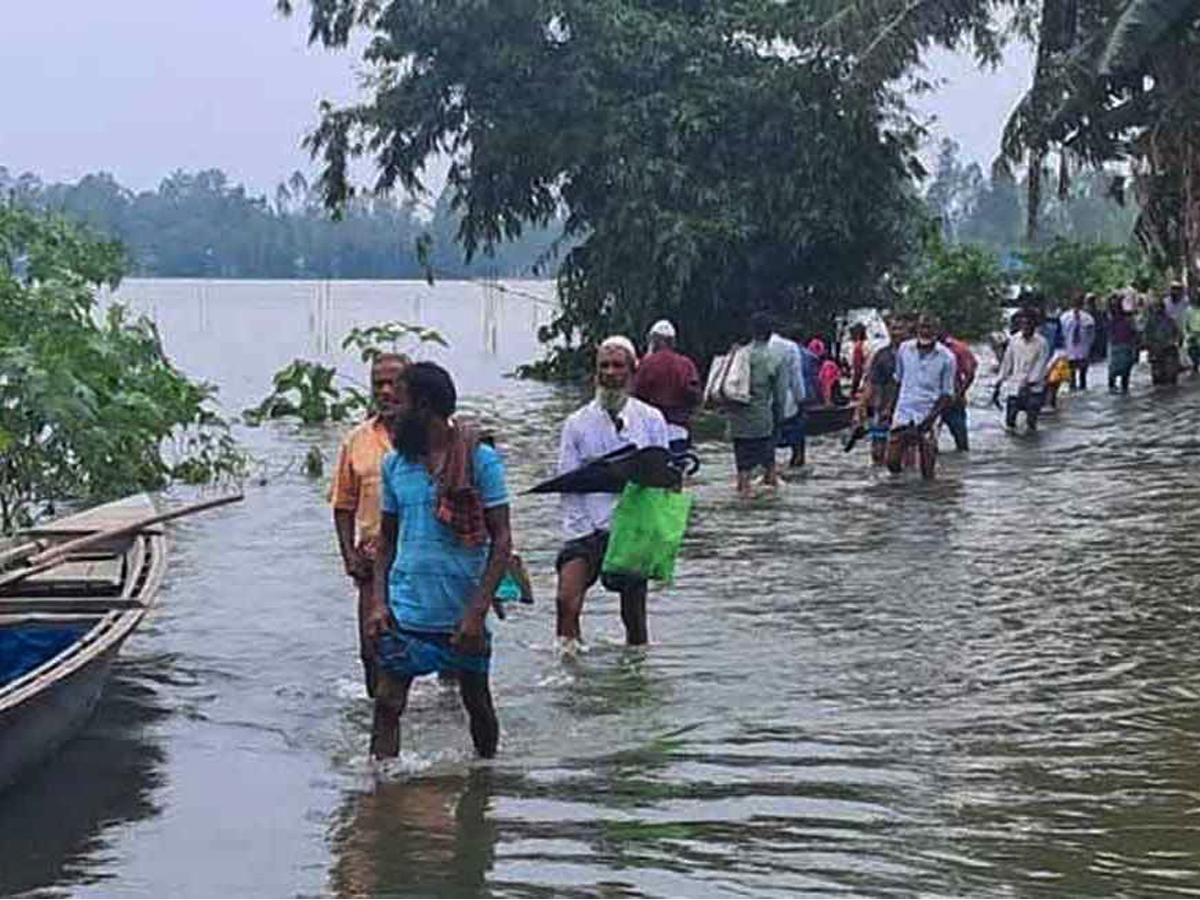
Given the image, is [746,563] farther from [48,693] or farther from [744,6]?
[744,6]

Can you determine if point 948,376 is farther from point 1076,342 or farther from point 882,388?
point 1076,342

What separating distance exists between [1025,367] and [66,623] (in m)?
16.2

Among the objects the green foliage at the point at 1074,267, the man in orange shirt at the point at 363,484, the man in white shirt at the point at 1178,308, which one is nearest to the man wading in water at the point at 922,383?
the man in orange shirt at the point at 363,484

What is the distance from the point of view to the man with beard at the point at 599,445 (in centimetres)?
1018

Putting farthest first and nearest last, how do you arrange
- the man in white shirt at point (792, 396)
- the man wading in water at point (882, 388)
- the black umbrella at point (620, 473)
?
the man wading in water at point (882, 388) < the man in white shirt at point (792, 396) < the black umbrella at point (620, 473)

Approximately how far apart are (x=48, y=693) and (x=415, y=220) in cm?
3373

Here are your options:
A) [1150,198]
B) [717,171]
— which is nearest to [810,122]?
[717,171]

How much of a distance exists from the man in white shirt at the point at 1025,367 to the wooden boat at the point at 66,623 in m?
13.7

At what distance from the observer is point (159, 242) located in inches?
5344

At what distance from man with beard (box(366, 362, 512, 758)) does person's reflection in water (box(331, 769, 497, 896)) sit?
1.68 feet

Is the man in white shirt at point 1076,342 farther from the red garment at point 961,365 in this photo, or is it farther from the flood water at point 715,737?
the flood water at point 715,737

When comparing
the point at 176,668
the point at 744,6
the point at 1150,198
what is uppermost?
the point at 744,6

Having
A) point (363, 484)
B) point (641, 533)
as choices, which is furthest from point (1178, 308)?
point (363, 484)

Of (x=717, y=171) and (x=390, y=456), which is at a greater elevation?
(x=717, y=171)
